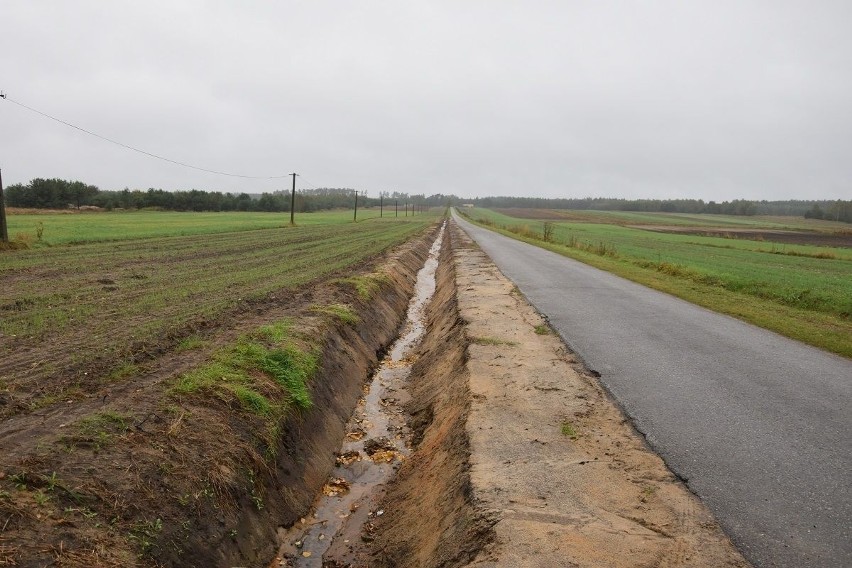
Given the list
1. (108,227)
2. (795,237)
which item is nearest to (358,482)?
(108,227)

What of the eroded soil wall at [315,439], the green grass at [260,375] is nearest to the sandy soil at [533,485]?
the eroded soil wall at [315,439]

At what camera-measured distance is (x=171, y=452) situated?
4.99 meters

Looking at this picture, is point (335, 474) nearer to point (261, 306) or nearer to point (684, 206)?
point (261, 306)

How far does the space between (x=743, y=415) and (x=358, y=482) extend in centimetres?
472

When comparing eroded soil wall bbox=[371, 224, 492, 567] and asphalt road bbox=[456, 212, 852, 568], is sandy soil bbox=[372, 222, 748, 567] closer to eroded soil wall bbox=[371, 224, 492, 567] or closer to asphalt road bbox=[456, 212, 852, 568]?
eroded soil wall bbox=[371, 224, 492, 567]

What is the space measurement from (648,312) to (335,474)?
8.71 metres

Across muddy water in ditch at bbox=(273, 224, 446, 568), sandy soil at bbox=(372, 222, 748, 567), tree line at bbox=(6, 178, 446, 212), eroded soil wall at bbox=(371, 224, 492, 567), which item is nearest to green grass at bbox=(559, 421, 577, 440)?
sandy soil at bbox=(372, 222, 748, 567)

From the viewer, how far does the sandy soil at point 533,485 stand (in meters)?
3.91

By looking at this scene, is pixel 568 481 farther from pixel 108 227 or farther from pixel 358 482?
pixel 108 227

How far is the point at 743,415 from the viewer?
6.16 metres

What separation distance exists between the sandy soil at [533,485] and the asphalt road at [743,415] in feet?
0.96

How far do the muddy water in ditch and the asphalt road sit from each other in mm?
3195

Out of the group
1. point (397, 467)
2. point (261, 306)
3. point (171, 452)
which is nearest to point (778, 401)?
point (397, 467)

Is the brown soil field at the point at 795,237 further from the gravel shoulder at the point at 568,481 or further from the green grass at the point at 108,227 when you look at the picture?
the gravel shoulder at the point at 568,481
